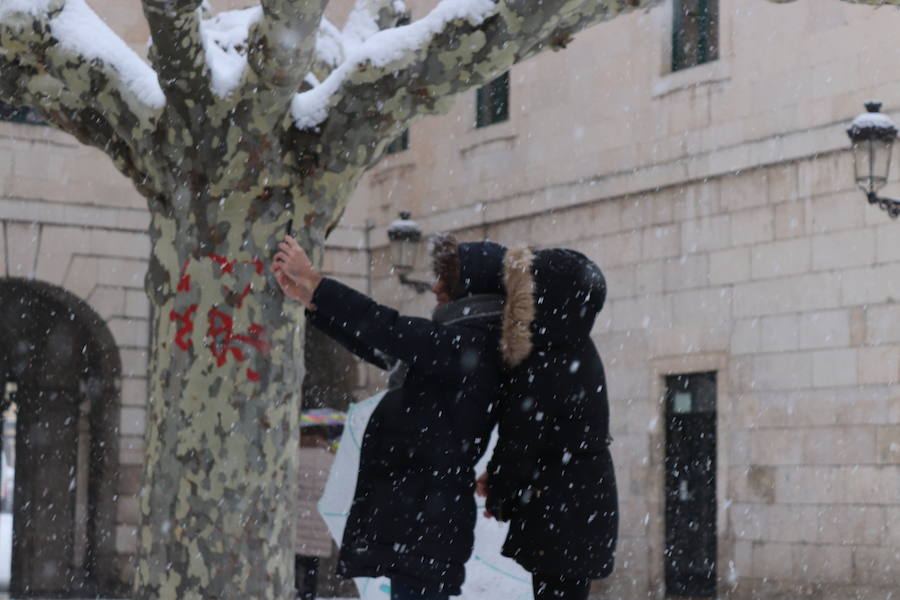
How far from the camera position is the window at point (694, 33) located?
15683 mm

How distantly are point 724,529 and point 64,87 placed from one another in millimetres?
9548

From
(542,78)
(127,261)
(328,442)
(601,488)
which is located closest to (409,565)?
(601,488)

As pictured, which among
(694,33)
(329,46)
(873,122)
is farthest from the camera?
(694,33)

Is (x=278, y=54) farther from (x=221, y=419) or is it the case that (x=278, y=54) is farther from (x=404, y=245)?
(x=404, y=245)

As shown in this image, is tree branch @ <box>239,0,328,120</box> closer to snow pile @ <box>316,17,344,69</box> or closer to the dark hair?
the dark hair

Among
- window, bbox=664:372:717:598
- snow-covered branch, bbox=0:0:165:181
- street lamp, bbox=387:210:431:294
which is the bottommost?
window, bbox=664:372:717:598

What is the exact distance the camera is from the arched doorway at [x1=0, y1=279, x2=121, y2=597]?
1891 cm

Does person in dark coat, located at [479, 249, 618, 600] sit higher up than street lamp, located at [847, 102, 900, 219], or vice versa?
street lamp, located at [847, 102, 900, 219]

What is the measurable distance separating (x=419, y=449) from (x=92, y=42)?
7.75 feet

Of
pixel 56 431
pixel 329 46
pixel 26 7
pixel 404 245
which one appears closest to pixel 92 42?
pixel 26 7

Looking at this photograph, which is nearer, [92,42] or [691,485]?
[92,42]

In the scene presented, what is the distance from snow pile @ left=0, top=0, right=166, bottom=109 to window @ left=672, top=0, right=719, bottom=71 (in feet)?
32.1

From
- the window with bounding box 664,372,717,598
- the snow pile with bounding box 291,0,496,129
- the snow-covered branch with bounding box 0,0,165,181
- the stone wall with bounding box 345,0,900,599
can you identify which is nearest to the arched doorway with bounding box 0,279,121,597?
the stone wall with bounding box 345,0,900,599

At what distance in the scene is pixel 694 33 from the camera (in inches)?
627
